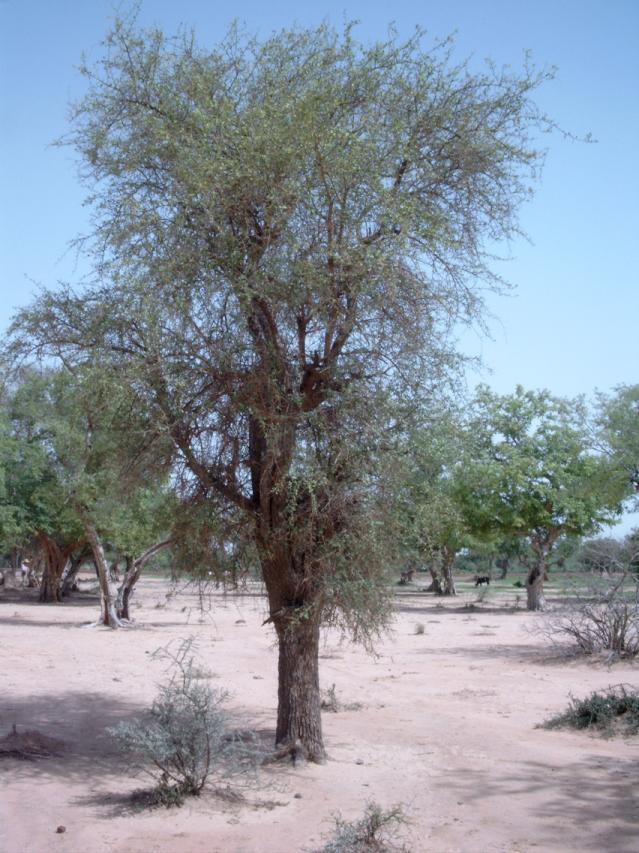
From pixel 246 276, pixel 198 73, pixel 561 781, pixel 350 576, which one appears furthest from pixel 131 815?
pixel 198 73

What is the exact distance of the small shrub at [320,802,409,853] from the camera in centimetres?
638

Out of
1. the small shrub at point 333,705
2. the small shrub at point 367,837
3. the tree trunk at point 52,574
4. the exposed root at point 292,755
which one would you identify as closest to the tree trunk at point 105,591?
the tree trunk at point 52,574

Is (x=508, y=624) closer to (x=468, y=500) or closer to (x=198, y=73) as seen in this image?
(x=468, y=500)

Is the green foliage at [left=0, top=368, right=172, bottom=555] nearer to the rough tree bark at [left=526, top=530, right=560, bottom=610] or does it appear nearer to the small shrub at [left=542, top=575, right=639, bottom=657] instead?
the small shrub at [left=542, top=575, right=639, bottom=657]

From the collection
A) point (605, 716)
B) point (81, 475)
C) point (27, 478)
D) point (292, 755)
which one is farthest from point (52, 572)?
point (292, 755)

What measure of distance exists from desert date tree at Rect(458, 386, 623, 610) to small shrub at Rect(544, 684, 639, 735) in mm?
21909

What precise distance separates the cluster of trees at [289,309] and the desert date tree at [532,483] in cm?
2477

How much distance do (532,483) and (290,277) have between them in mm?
28353

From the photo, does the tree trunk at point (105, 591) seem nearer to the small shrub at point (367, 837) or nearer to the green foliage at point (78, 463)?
the green foliage at point (78, 463)

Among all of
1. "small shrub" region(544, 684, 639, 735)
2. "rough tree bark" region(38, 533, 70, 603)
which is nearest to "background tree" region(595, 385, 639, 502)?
"small shrub" region(544, 684, 639, 735)

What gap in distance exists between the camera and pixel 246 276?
9.48m

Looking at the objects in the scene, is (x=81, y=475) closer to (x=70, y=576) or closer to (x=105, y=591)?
(x=105, y=591)

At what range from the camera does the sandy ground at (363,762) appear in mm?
7285

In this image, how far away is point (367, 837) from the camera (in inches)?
257
